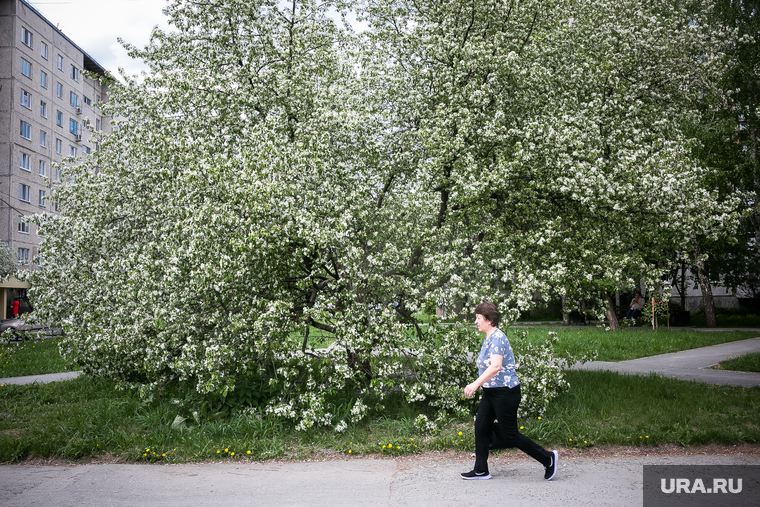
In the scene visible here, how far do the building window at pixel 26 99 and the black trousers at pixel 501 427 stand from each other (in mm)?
47507

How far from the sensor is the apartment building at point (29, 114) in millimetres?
39969

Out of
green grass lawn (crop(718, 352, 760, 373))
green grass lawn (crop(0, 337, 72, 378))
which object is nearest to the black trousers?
green grass lawn (crop(718, 352, 760, 373))

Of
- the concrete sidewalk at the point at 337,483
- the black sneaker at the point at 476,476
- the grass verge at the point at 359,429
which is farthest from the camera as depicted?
the grass verge at the point at 359,429

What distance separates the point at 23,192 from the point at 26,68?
9649mm

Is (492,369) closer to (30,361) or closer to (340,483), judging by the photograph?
(340,483)

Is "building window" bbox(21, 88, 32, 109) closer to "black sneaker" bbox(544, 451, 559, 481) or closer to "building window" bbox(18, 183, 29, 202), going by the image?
"building window" bbox(18, 183, 29, 202)

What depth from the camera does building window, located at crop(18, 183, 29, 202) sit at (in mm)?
40906

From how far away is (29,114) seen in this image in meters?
42.5

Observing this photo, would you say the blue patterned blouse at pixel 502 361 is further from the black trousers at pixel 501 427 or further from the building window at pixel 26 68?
the building window at pixel 26 68

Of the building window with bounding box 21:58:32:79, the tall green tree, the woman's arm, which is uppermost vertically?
the building window with bounding box 21:58:32:79

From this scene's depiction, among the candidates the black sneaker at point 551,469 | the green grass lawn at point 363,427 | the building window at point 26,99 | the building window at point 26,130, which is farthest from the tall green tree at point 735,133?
the building window at point 26,99

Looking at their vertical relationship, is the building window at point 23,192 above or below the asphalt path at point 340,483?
above

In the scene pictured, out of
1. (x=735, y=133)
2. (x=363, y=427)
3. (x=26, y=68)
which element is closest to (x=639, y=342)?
(x=735, y=133)

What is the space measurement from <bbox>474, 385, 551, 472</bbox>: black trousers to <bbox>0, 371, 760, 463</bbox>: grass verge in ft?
3.69
